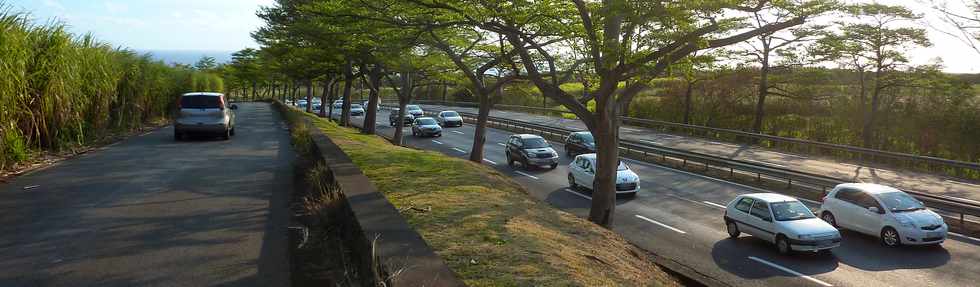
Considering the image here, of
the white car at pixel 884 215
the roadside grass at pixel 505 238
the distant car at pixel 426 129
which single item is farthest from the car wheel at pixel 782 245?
the distant car at pixel 426 129

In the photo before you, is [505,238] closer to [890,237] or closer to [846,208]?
[890,237]

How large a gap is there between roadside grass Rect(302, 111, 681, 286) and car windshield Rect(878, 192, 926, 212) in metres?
6.89

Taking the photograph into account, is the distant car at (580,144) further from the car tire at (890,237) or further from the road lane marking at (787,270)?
the road lane marking at (787,270)

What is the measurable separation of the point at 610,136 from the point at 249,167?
830cm

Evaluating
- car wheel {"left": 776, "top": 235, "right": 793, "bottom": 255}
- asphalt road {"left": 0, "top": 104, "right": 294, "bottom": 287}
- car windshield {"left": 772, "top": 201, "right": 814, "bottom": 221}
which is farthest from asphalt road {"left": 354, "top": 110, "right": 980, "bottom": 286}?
asphalt road {"left": 0, "top": 104, "right": 294, "bottom": 287}

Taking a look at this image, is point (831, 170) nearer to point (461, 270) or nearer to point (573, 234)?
point (573, 234)

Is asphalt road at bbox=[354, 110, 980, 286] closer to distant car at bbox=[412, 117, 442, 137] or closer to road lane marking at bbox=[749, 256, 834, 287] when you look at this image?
road lane marking at bbox=[749, 256, 834, 287]

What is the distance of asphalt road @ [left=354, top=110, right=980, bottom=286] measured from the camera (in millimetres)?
12148

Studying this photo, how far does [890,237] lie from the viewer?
1434 centimetres

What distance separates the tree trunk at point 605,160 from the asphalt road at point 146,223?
6.47m

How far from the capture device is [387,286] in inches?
210

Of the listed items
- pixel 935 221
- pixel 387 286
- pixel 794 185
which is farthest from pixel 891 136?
pixel 387 286

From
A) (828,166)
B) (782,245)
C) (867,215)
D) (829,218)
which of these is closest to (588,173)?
(829,218)

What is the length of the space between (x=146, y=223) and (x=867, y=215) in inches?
580
